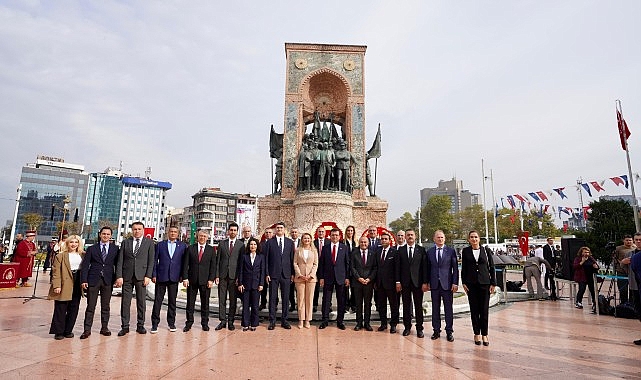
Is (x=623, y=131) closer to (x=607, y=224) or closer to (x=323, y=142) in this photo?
(x=607, y=224)

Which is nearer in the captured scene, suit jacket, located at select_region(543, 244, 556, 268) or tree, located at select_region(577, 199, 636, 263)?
suit jacket, located at select_region(543, 244, 556, 268)

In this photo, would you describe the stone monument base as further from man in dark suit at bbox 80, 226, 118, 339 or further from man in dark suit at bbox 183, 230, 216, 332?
man in dark suit at bbox 80, 226, 118, 339

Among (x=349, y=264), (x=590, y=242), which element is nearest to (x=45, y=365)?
(x=349, y=264)

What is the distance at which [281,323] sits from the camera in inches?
243

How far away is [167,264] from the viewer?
19.3 ft

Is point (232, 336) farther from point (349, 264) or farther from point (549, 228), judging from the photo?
point (549, 228)

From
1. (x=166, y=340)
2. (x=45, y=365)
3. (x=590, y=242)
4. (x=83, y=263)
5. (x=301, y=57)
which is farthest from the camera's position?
(x=301, y=57)

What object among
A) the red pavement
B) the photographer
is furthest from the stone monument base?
the red pavement

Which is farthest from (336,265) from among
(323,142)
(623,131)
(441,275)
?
(623,131)

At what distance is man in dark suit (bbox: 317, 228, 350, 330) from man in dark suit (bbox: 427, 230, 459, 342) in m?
1.42

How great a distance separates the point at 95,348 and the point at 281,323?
2721 millimetres

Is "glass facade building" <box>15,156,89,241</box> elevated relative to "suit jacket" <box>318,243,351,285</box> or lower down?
elevated

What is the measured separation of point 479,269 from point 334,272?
7.58ft

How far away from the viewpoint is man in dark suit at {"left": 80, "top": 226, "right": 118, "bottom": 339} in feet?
17.6
